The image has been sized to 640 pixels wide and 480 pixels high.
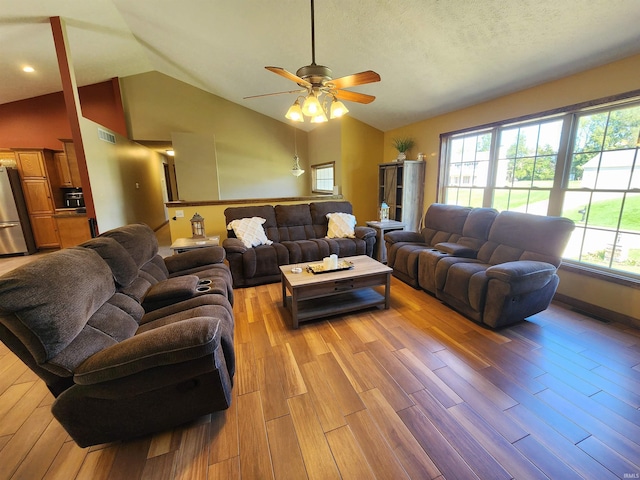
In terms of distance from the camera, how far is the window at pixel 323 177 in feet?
19.3

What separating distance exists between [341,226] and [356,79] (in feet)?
7.36

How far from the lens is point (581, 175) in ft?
8.96

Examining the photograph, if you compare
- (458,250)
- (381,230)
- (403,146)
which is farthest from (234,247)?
(403,146)

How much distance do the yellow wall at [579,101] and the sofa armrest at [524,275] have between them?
29.0 inches

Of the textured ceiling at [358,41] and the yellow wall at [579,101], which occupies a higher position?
the textured ceiling at [358,41]

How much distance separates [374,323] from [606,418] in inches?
60.8

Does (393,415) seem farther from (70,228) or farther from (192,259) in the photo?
(70,228)

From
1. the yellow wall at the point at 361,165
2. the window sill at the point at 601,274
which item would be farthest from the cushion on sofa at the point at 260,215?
the window sill at the point at 601,274

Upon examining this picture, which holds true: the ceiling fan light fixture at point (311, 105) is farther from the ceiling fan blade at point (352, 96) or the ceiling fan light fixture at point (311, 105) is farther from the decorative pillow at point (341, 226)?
the decorative pillow at point (341, 226)

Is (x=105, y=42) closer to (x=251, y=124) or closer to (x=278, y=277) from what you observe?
(x=251, y=124)

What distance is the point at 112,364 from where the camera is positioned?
1201 millimetres

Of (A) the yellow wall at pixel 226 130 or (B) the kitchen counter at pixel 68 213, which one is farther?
(A) the yellow wall at pixel 226 130

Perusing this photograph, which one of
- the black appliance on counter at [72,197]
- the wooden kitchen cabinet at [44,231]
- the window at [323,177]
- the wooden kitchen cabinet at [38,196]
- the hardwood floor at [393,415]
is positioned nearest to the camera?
the hardwood floor at [393,415]

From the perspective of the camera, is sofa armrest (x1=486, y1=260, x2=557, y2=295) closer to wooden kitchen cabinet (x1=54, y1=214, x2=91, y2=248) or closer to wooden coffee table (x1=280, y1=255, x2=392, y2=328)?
wooden coffee table (x1=280, y1=255, x2=392, y2=328)
